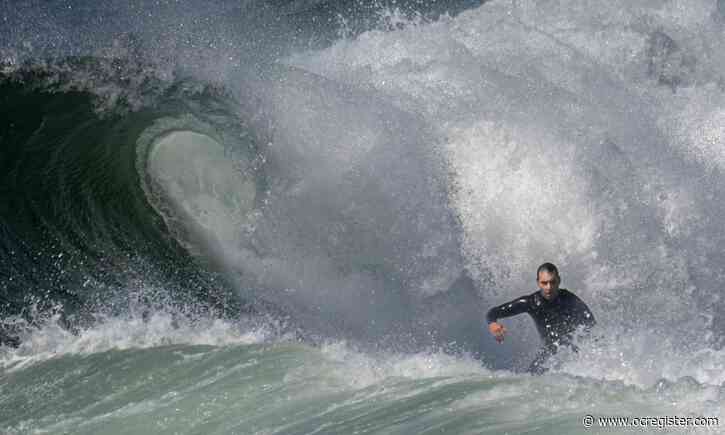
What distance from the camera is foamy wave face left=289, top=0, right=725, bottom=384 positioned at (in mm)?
8555

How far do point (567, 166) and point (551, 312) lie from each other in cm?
246

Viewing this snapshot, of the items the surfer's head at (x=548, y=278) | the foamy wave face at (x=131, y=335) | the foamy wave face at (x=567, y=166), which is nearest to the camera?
the surfer's head at (x=548, y=278)

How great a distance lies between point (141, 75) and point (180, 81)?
0.39 m

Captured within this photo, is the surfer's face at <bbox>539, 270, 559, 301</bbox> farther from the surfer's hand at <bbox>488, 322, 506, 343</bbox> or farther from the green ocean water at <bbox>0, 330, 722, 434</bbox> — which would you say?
the green ocean water at <bbox>0, 330, 722, 434</bbox>

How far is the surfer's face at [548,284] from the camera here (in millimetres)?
6566

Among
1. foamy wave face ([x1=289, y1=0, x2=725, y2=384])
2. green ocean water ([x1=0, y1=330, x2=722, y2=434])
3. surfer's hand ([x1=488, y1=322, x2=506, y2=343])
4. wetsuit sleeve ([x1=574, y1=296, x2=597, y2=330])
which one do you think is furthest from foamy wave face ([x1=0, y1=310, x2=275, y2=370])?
wetsuit sleeve ([x1=574, y1=296, x2=597, y2=330])

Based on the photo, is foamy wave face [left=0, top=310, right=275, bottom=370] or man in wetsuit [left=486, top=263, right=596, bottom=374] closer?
man in wetsuit [left=486, top=263, right=596, bottom=374]

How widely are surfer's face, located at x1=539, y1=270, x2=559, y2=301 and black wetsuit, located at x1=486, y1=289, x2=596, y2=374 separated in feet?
0.22

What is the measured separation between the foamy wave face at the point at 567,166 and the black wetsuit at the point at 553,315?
50.6 inches

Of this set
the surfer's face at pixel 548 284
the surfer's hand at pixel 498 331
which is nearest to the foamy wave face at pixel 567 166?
the surfer's face at pixel 548 284

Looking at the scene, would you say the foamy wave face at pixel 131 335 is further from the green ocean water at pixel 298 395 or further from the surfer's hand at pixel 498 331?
the surfer's hand at pixel 498 331

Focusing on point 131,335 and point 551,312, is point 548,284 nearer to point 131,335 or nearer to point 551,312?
point 551,312

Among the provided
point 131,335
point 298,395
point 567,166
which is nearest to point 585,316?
point 298,395

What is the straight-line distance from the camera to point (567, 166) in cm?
883
